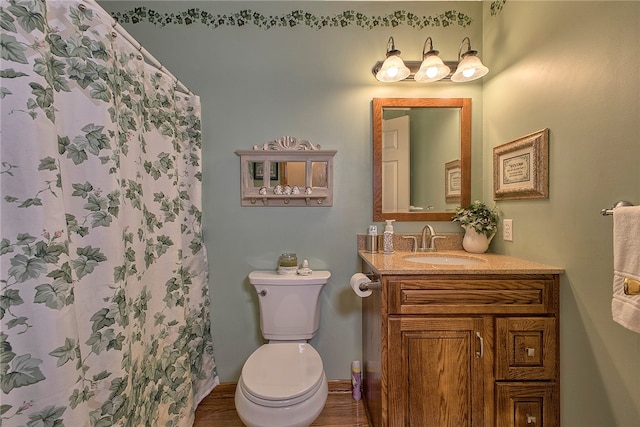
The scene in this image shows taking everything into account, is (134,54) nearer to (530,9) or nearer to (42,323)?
(42,323)

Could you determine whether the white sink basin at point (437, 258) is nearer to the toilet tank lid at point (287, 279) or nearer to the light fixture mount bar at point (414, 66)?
the toilet tank lid at point (287, 279)

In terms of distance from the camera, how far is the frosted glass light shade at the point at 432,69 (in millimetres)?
1448

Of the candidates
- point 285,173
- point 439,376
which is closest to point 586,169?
point 439,376

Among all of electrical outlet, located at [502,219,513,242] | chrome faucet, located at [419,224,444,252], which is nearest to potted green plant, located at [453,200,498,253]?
electrical outlet, located at [502,219,513,242]

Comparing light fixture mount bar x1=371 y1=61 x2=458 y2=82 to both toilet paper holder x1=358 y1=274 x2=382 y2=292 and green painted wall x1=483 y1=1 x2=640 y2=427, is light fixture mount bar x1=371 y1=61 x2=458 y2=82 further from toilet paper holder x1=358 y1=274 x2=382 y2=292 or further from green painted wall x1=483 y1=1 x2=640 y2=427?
toilet paper holder x1=358 y1=274 x2=382 y2=292

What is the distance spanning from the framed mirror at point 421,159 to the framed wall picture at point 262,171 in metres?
0.62

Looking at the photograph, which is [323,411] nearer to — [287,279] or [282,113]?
[287,279]

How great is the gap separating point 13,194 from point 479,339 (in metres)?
1.59

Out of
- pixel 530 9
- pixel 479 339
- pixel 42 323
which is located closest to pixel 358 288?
pixel 479 339

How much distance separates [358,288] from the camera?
49.8 inches

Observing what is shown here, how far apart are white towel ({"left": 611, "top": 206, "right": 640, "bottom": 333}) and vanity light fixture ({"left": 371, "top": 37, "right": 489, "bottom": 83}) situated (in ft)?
3.30

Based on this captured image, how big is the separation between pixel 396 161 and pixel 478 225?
0.60 meters

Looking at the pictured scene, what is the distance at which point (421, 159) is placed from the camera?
65.5 inches

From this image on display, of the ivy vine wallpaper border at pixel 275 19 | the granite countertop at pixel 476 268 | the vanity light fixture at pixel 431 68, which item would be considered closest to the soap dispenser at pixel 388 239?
the granite countertop at pixel 476 268
